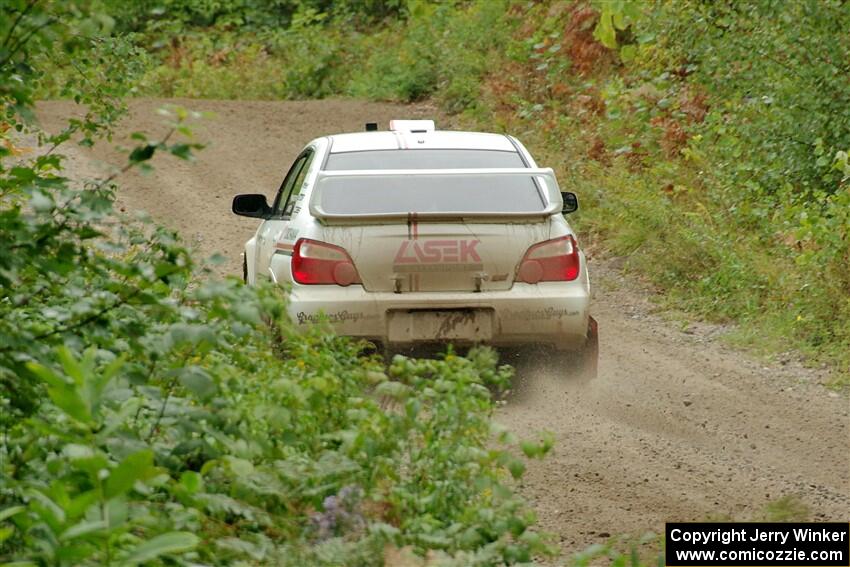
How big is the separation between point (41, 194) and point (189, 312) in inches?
23.2

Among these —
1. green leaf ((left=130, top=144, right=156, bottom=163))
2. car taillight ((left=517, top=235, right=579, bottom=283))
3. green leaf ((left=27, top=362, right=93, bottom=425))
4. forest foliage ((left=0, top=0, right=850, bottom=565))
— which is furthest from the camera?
car taillight ((left=517, top=235, right=579, bottom=283))

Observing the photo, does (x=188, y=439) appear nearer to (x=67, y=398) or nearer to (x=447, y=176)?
(x=67, y=398)

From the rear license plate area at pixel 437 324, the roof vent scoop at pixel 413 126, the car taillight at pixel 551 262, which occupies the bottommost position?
the rear license plate area at pixel 437 324

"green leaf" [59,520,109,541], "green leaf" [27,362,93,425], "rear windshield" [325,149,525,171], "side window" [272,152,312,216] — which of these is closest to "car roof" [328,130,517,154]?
"rear windshield" [325,149,525,171]

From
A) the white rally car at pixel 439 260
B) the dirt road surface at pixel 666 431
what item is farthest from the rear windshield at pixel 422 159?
the dirt road surface at pixel 666 431

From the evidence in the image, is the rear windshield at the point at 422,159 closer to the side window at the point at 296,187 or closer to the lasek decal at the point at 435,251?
the side window at the point at 296,187

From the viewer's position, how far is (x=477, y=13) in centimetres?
2600

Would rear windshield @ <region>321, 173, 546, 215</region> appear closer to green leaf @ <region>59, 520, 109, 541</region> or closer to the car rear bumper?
the car rear bumper

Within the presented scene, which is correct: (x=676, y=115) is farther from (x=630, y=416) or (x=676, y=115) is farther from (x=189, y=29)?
(x=189, y=29)

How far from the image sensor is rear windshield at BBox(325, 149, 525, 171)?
9.55 metres

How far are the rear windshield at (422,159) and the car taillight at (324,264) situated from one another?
1257 mm

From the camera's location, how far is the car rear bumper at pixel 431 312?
27.7 ft

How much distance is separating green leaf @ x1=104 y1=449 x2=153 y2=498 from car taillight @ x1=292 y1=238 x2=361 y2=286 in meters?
4.79

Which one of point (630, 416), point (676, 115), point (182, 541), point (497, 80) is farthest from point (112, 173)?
point (497, 80)
